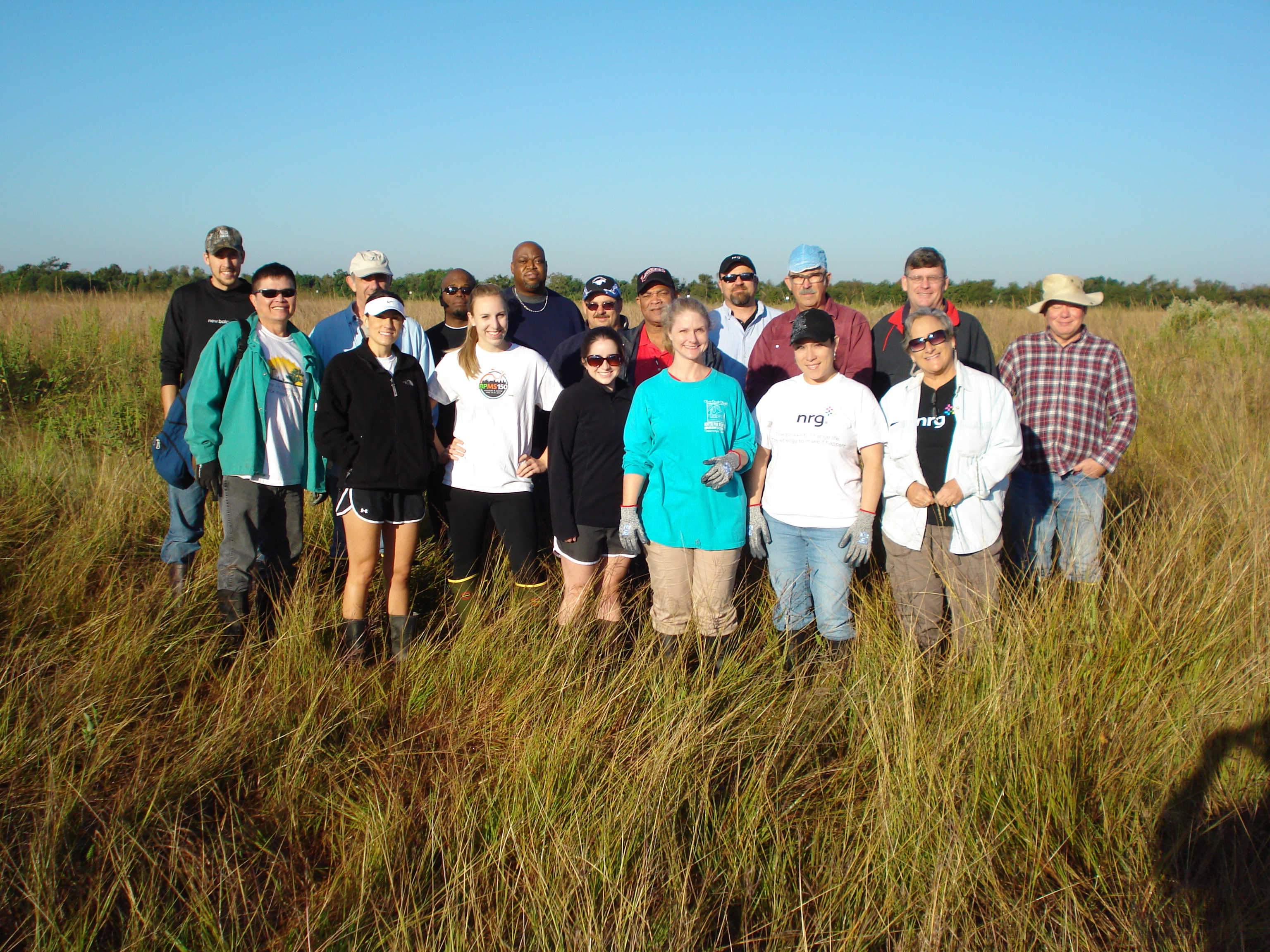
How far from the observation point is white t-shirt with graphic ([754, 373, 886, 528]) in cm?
379

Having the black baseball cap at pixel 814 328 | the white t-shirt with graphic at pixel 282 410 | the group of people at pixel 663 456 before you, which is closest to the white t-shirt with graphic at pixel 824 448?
the group of people at pixel 663 456

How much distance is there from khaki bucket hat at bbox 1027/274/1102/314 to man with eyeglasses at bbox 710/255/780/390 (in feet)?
5.56

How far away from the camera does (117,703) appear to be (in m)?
3.26

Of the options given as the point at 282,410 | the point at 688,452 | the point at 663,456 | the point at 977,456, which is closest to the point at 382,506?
the point at 282,410

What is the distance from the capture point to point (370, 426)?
3971mm

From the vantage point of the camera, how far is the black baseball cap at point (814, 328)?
3734mm

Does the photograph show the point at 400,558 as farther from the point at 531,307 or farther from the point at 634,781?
the point at 531,307

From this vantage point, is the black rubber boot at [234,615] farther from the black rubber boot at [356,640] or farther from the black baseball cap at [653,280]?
the black baseball cap at [653,280]

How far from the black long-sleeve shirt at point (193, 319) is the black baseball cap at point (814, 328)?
10.7 ft

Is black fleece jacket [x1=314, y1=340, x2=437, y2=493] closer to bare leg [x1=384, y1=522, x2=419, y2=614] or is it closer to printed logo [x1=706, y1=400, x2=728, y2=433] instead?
bare leg [x1=384, y1=522, x2=419, y2=614]

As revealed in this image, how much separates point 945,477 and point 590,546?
6.16ft

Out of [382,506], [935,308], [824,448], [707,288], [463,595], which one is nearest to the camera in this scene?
[824,448]

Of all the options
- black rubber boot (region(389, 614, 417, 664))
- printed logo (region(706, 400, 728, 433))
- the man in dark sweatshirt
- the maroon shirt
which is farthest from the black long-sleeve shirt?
the maroon shirt

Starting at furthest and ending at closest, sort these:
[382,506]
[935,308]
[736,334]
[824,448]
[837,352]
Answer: [736,334] < [837,352] < [935,308] < [382,506] < [824,448]
